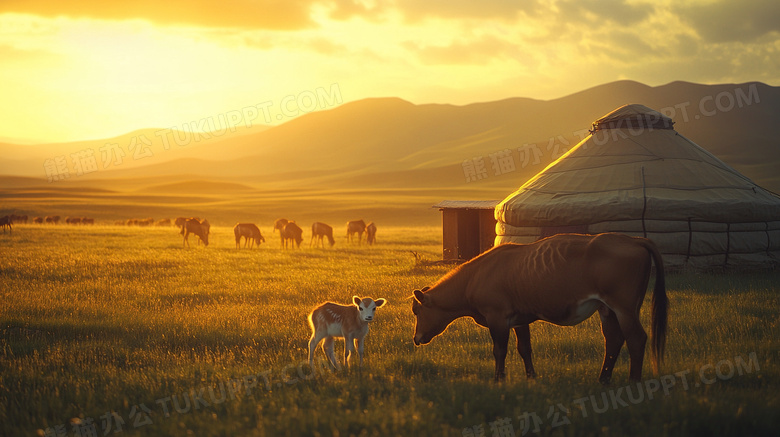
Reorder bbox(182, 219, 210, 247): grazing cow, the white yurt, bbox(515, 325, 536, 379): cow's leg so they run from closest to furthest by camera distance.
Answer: bbox(515, 325, 536, 379): cow's leg < the white yurt < bbox(182, 219, 210, 247): grazing cow

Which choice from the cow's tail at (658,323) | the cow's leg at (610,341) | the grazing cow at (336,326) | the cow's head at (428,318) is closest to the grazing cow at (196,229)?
the grazing cow at (336,326)

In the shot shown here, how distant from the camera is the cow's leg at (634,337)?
20.5ft

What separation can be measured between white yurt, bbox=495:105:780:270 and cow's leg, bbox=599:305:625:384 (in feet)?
32.2

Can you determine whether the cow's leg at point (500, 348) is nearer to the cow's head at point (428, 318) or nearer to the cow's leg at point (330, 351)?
the cow's head at point (428, 318)

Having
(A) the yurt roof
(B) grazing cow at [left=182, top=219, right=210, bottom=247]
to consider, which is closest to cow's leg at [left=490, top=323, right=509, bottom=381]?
(A) the yurt roof

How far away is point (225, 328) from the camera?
10.0 metres

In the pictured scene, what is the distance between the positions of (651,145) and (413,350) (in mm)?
13653

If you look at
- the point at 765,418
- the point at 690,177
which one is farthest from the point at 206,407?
the point at 690,177

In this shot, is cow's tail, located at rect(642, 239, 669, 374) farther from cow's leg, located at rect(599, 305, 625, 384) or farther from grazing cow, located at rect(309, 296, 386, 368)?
grazing cow, located at rect(309, 296, 386, 368)

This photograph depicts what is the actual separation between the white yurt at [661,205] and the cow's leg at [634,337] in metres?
10.0

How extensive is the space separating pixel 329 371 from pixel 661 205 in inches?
469

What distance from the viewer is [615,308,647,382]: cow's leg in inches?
246

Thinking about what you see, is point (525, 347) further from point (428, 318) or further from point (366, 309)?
point (366, 309)

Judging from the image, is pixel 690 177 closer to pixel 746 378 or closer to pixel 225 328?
pixel 746 378
